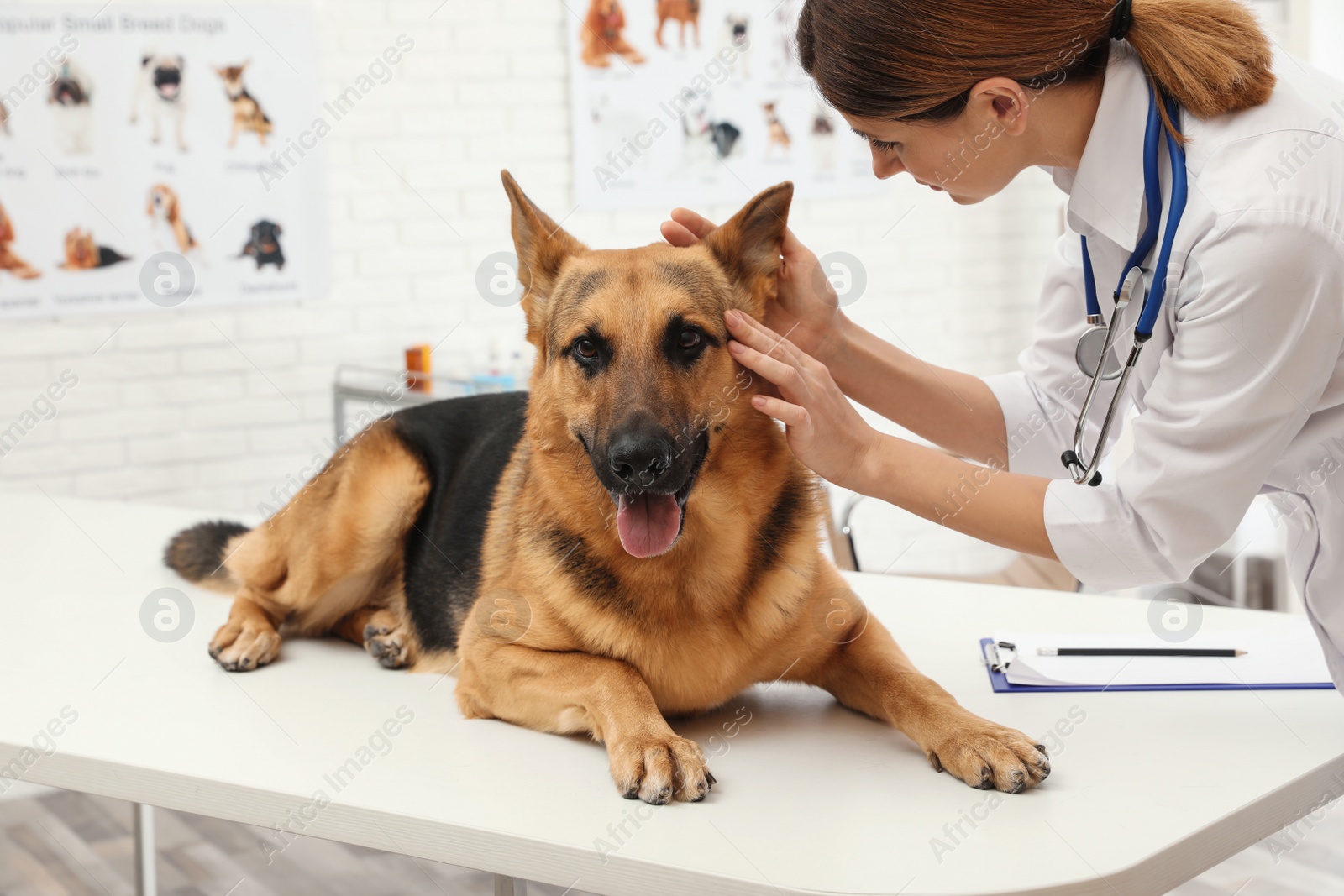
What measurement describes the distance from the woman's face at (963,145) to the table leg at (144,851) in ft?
6.85

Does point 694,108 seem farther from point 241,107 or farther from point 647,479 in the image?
point 647,479

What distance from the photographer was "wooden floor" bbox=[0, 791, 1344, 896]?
2869mm

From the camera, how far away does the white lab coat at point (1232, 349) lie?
52.5 inches

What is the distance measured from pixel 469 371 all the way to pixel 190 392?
108 centimetres

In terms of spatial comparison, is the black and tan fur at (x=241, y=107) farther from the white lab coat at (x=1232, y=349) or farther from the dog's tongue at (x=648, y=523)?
the white lab coat at (x=1232, y=349)

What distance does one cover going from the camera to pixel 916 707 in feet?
4.85

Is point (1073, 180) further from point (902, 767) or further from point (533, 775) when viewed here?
point (533, 775)

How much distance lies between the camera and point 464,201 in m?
4.71

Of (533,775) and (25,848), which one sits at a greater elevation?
(533,775)

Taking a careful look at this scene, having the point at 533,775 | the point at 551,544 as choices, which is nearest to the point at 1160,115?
the point at 551,544

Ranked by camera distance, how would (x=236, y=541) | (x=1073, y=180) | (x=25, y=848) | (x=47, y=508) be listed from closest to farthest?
(x=1073, y=180), (x=236, y=541), (x=47, y=508), (x=25, y=848)

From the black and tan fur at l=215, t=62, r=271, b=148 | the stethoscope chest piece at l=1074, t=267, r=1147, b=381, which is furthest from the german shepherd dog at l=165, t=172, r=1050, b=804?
the black and tan fur at l=215, t=62, r=271, b=148

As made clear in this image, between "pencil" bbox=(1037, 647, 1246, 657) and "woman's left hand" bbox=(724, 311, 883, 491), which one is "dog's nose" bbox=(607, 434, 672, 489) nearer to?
"woman's left hand" bbox=(724, 311, 883, 491)

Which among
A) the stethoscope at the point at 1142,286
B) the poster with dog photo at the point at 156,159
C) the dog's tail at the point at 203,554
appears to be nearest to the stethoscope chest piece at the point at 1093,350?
the stethoscope at the point at 1142,286
